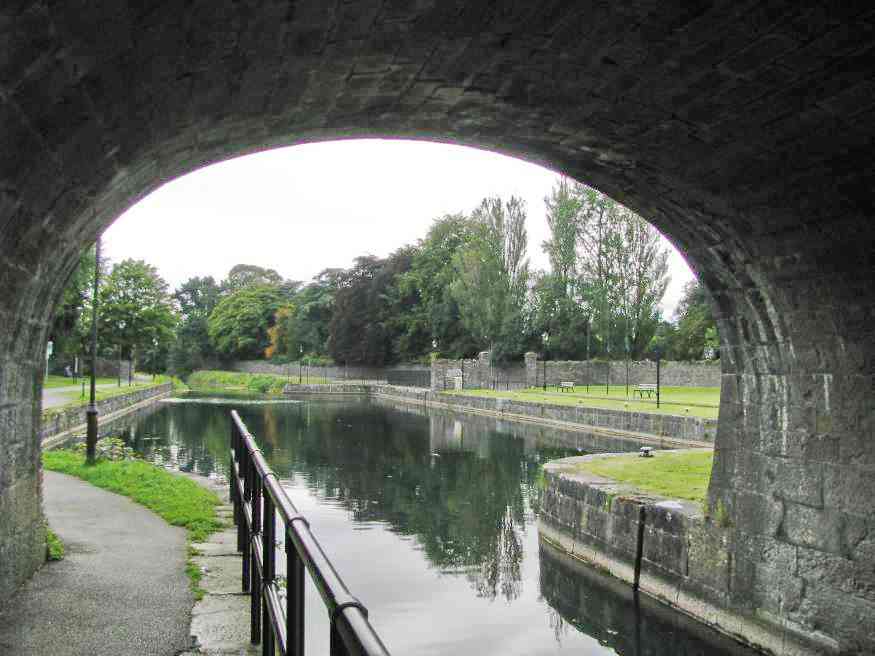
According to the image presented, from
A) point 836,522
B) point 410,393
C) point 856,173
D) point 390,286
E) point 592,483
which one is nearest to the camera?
point 856,173

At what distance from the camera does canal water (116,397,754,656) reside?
7008 millimetres

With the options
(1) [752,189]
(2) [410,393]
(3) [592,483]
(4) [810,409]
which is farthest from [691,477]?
(2) [410,393]

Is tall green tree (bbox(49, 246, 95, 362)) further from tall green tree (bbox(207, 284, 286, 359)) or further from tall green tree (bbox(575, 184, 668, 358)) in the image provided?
tall green tree (bbox(207, 284, 286, 359))

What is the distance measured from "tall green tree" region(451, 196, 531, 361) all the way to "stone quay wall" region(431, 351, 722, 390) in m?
1.21

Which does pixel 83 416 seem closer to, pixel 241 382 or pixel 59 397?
pixel 59 397

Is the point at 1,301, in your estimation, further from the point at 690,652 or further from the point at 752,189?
the point at 690,652

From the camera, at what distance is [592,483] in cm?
854

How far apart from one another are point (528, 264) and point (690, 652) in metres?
37.2

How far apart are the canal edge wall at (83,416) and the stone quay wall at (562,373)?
50.7ft

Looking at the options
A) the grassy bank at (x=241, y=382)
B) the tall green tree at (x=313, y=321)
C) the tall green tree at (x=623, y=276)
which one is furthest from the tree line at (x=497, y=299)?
the tall green tree at (x=313, y=321)

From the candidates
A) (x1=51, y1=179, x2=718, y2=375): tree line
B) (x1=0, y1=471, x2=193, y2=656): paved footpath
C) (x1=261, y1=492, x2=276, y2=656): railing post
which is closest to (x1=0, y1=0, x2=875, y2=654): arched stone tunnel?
(x1=0, y1=471, x2=193, y2=656): paved footpath

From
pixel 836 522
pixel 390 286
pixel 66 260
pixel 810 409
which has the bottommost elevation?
pixel 836 522

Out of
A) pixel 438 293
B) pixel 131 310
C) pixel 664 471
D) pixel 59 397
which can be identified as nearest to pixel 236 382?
pixel 438 293

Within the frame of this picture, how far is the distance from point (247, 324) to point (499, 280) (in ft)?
131
